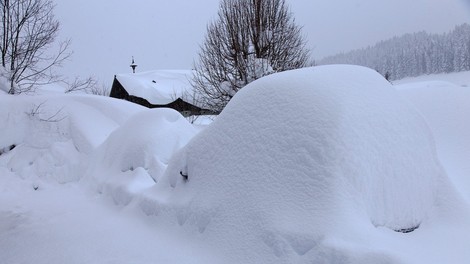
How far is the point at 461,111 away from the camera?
434cm

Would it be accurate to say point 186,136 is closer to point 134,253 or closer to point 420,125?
point 134,253

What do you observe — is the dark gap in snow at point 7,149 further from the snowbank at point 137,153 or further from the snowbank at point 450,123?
the snowbank at point 450,123

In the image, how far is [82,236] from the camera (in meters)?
4.22

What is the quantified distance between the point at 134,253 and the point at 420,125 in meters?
3.10

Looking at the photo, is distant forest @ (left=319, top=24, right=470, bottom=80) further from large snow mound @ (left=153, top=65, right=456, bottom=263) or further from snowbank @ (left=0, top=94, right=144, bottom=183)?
large snow mound @ (left=153, top=65, right=456, bottom=263)

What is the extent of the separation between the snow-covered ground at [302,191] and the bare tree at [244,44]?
8.81 meters

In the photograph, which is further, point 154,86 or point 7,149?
point 154,86

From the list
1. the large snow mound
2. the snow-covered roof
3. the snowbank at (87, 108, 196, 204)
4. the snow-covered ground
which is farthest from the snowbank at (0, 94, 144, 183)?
the snow-covered roof

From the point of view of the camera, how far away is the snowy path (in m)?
3.37

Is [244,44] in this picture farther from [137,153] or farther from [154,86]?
[154,86]

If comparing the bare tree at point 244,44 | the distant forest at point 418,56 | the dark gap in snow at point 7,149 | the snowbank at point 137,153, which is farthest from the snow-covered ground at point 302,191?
the distant forest at point 418,56

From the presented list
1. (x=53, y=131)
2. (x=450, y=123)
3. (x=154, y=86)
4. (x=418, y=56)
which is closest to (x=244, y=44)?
(x=53, y=131)

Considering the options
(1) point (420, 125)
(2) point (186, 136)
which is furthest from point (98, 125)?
(1) point (420, 125)

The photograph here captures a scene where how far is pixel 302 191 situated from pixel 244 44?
38.2ft
